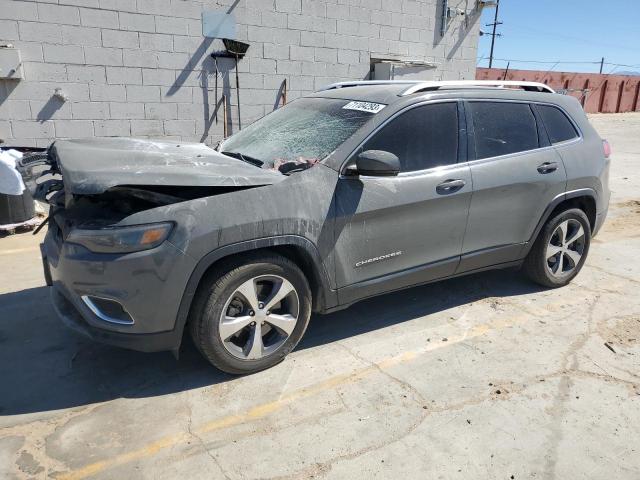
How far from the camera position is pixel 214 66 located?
8.46 metres

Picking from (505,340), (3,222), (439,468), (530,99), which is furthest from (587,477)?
(3,222)

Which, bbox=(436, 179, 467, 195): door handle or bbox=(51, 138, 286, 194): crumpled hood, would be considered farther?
bbox=(436, 179, 467, 195): door handle

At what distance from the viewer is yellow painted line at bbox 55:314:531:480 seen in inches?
97.1

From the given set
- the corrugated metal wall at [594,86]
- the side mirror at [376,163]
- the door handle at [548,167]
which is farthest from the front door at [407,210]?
the corrugated metal wall at [594,86]

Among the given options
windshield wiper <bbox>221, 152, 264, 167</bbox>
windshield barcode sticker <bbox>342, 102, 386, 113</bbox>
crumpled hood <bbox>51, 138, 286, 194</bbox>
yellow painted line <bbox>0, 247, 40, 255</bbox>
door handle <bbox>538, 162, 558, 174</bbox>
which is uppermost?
windshield barcode sticker <bbox>342, 102, 386, 113</bbox>

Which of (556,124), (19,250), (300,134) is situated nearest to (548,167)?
(556,124)

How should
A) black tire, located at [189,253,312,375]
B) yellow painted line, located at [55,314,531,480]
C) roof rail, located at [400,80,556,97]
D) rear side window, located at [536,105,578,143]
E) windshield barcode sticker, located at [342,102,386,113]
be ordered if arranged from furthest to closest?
rear side window, located at [536,105,578,143]
roof rail, located at [400,80,556,97]
windshield barcode sticker, located at [342,102,386,113]
black tire, located at [189,253,312,375]
yellow painted line, located at [55,314,531,480]

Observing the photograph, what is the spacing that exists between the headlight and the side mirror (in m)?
1.23

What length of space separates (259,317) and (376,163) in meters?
1.18

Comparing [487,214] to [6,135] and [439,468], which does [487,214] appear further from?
[6,135]

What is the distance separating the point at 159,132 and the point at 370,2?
4732 millimetres

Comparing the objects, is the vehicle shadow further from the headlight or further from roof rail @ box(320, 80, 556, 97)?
roof rail @ box(320, 80, 556, 97)

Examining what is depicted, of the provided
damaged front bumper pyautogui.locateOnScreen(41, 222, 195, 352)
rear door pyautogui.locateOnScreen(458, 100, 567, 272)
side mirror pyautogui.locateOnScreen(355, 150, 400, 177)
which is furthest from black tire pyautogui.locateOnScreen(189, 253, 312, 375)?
rear door pyautogui.locateOnScreen(458, 100, 567, 272)

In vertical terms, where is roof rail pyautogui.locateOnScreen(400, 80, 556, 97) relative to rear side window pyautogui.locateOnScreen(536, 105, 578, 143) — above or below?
above
